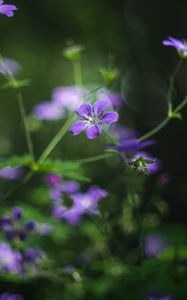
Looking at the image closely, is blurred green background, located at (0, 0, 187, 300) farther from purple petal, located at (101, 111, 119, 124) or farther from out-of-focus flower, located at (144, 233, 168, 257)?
purple petal, located at (101, 111, 119, 124)

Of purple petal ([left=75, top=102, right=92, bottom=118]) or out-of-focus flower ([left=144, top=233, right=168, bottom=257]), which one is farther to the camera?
out-of-focus flower ([left=144, top=233, right=168, bottom=257])

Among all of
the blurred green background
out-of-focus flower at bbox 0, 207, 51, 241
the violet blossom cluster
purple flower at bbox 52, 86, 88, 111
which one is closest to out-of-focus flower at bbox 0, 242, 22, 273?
out-of-focus flower at bbox 0, 207, 51, 241

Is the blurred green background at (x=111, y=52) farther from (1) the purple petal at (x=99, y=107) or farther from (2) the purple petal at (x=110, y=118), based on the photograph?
(2) the purple petal at (x=110, y=118)

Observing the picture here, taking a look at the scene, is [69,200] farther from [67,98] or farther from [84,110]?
[67,98]

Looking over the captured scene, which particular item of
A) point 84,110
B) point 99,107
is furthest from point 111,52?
point 84,110

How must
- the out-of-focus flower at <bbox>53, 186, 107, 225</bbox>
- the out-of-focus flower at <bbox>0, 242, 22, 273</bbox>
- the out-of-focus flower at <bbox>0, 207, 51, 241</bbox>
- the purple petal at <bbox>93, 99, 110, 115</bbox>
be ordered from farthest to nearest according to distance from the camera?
1. the out-of-focus flower at <bbox>53, 186, 107, 225</bbox>
2. the out-of-focus flower at <bbox>0, 242, 22, 273</bbox>
3. the out-of-focus flower at <bbox>0, 207, 51, 241</bbox>
4. the purple petal at <bbox>93, 99, 110, 115</bbox>

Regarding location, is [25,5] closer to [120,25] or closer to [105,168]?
[120,25]

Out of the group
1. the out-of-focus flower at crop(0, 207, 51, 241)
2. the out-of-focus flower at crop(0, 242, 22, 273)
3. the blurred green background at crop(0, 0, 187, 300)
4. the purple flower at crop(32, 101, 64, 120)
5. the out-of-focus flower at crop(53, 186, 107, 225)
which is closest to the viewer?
the out-of-focus flower at crop(0, 207, 51, 241)
